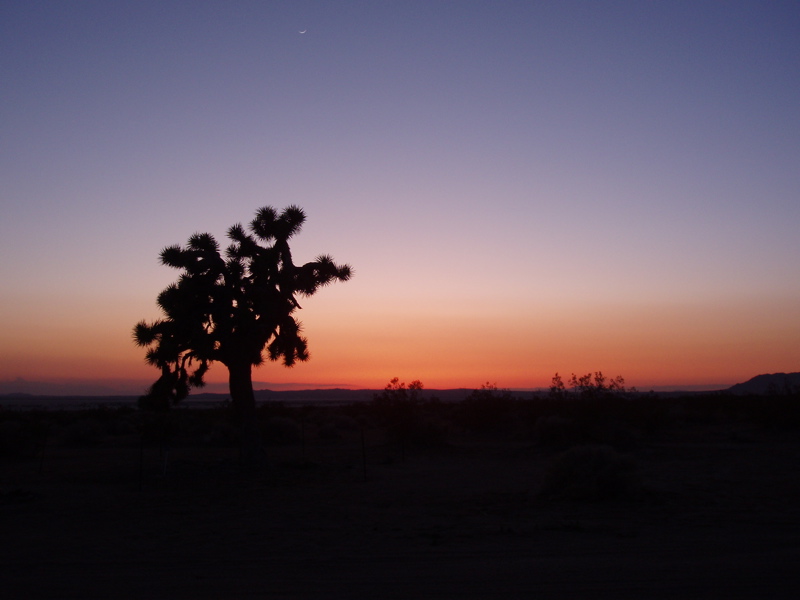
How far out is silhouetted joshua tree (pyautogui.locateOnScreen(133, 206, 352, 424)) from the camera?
65.3 ft

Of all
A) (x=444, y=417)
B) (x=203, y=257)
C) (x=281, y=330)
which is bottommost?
(x=444, y=417)

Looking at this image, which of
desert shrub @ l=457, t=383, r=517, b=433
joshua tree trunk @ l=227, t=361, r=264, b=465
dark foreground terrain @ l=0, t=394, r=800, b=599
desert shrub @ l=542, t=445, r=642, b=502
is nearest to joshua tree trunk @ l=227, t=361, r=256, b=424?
joshua tree trunk @ l=227, t=361, r=264, b=465

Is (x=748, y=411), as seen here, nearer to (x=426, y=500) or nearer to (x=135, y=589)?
(x=426, y=500)

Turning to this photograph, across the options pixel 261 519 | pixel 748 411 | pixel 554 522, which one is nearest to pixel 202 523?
pixel 261 519

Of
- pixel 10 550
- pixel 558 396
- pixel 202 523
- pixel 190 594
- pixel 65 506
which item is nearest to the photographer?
pixel 190 594

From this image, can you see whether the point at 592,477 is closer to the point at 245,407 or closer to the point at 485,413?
the point at 245,407

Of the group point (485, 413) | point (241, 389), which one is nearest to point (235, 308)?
point (241, 389)

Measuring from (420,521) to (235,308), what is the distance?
10908 mm

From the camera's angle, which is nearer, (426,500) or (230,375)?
(426,500)

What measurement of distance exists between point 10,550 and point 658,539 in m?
9.85

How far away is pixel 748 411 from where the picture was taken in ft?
120

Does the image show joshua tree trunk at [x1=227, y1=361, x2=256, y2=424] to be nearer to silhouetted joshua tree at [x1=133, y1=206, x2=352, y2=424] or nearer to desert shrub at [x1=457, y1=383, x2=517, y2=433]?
silhouetted joshua tree at [x1=133, y1=206, x2=352, y2=424]

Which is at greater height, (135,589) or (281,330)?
(281,330)

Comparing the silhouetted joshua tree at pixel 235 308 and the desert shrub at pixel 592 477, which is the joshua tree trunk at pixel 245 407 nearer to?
the silhouetted joshua tree at pixel 235 308
